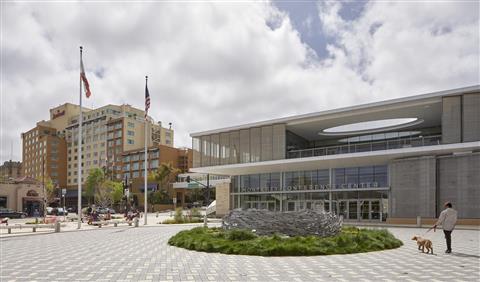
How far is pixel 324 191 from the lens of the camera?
143 ft

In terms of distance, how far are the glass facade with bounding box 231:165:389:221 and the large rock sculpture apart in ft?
58.7

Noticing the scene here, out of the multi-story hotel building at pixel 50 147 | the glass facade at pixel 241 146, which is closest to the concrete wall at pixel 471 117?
the glass facade at pixel 241 146

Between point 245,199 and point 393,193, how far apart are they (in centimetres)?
1888

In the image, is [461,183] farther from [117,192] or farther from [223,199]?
[117,192]

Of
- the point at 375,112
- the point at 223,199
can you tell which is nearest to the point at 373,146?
the point at 375,112

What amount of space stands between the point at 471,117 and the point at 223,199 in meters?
30.1

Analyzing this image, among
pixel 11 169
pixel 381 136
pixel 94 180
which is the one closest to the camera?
pixel 381 136

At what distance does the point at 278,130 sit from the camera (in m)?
44.1

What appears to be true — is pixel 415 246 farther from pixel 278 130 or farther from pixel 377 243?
pixel 278 130

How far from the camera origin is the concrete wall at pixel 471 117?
3308 cm

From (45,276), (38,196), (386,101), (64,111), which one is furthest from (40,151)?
(45,276)

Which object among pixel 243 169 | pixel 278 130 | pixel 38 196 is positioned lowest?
pixel 38 196

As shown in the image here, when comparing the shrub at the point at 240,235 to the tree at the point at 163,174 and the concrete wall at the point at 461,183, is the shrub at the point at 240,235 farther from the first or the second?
the tree at the point at 163,174

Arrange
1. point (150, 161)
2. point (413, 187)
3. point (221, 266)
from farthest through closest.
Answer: point (150, 161), point (413, 187), point (221, 266)
